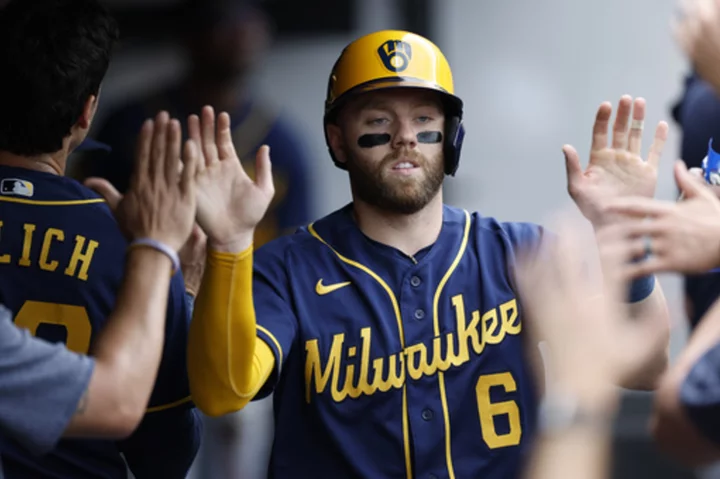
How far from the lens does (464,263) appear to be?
239 cm

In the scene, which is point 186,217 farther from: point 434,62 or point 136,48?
point 136,48

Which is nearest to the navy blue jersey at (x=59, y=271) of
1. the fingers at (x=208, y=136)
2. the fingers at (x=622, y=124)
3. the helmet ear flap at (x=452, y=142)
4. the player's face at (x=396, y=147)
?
the fingers at (x=208, y=136)

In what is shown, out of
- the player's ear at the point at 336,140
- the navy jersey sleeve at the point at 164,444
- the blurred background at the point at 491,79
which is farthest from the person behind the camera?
the blurred background at the point at 491,79

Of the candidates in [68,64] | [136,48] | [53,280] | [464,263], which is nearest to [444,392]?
[464,263]

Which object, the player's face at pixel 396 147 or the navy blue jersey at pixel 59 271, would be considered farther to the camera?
the player's face at pixel 396 147

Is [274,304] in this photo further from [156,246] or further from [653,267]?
[653,267]

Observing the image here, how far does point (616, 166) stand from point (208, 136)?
757 millimetres

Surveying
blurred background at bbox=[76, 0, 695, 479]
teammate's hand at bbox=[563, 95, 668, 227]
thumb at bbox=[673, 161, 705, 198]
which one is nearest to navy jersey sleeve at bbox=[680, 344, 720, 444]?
thumb at bbox=[673, 161, 705, 198]

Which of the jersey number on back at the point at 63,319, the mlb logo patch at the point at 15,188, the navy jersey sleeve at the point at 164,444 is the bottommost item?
the navy jersey sleeve at the point at 164,444

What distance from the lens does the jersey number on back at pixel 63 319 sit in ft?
6.86

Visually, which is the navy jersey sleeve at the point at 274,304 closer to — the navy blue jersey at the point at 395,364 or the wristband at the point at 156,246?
the navy blue jersey at the point at 395,364

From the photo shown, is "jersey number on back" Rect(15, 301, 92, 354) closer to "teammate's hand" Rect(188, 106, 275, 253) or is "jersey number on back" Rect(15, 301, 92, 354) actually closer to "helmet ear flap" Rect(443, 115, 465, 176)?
"teammate's hand" Rect(188, 106, 275, 253)

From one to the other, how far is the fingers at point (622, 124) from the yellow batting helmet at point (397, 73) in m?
0.33

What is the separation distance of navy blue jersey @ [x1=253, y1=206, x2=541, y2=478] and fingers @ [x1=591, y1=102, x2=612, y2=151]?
0.84 ft
